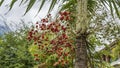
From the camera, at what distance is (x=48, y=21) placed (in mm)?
8664

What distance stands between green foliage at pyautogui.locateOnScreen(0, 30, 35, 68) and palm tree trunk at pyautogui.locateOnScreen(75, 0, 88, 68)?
22.5 m

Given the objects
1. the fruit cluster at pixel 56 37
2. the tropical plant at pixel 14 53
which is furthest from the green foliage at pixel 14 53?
the fruit cluster at pixel 56 37

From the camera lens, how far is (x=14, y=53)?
3350 centimetres

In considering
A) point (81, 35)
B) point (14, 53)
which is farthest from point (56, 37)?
point (14, 53)

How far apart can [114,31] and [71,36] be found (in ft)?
9.90

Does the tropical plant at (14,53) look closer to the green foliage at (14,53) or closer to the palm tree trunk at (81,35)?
the green foliage at (14,53)

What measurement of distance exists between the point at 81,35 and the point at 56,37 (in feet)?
1.72

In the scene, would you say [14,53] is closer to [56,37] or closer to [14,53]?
[14,53]

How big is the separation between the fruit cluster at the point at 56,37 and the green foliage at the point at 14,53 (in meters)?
22.4

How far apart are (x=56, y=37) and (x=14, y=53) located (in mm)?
25663

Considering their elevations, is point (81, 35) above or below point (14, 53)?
above

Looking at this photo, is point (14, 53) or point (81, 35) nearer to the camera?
point (81, 35)

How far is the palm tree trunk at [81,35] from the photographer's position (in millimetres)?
8148

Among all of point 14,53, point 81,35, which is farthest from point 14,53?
point 81,35
